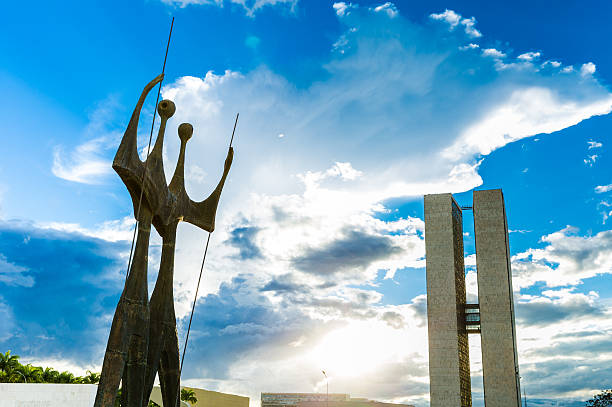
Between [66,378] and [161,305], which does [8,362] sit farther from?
[161,305]

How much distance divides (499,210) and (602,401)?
19356mm

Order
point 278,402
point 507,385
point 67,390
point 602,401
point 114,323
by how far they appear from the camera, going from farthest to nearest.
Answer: point 278,402
point 602,401
point 507,385
point 67,390
point 114,323

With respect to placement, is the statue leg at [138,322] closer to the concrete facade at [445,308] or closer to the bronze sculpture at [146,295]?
the bronze sculpture at [146,295]

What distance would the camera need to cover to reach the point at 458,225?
5909 cm

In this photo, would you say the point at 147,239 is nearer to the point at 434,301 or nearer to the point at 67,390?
the point at 67,390

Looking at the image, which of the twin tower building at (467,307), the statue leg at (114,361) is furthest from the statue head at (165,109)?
the twin tower building at (467,307)

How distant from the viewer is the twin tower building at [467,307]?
2005 inches

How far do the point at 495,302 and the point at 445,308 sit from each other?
4731 millimetres

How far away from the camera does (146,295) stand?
13648mm

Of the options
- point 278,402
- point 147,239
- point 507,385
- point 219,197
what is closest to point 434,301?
point 507,385

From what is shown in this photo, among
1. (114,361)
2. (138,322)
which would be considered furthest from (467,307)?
(114,361)

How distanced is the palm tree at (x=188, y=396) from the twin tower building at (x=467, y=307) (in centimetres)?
2232

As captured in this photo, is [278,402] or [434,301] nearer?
[434,301]

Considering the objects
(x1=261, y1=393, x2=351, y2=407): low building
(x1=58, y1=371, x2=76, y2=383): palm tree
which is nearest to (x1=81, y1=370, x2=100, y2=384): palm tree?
(x1=58, y1=371, x2=76, y2=383): palm tree
